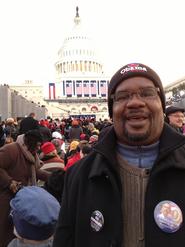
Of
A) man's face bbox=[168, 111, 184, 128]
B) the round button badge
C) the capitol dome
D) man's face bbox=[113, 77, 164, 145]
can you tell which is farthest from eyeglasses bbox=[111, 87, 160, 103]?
the capitol dome

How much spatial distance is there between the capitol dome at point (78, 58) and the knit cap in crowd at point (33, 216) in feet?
325

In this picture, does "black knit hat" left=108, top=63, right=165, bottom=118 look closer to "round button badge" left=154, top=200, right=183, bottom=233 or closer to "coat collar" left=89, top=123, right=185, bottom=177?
"coat collar" left=89, top=123, right=185, bottom=177

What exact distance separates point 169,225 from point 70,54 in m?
104

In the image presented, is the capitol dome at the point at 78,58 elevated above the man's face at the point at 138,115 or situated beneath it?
elevated above

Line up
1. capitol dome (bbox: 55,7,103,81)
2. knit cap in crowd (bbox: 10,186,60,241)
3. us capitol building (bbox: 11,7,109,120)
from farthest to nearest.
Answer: capitol dome (bbox: 55,7,103,81)
us capitol building (bbox: 11,7,109,120)
knit cap in crowd (bbox: 10,186,60,241)

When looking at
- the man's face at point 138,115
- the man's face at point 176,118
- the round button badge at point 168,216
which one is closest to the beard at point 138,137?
the man's face at point 138,115

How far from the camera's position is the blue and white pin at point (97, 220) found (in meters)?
1.53

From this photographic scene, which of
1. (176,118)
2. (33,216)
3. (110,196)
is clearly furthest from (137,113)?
(176,118)

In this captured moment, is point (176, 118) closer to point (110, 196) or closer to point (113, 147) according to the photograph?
point (113, 147)

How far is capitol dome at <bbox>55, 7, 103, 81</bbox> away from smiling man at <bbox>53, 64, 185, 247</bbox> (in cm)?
9956

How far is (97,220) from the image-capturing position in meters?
1.54

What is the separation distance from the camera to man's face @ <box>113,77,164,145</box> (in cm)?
157

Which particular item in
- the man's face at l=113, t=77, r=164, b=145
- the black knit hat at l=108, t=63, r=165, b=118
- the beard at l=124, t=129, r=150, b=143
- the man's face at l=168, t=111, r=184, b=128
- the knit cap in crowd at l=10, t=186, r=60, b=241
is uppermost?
the black knit hat at l=108, t=63, r=165, b=118

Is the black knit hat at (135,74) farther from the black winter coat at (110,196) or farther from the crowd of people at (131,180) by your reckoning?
the black winter coat at (110,196)
